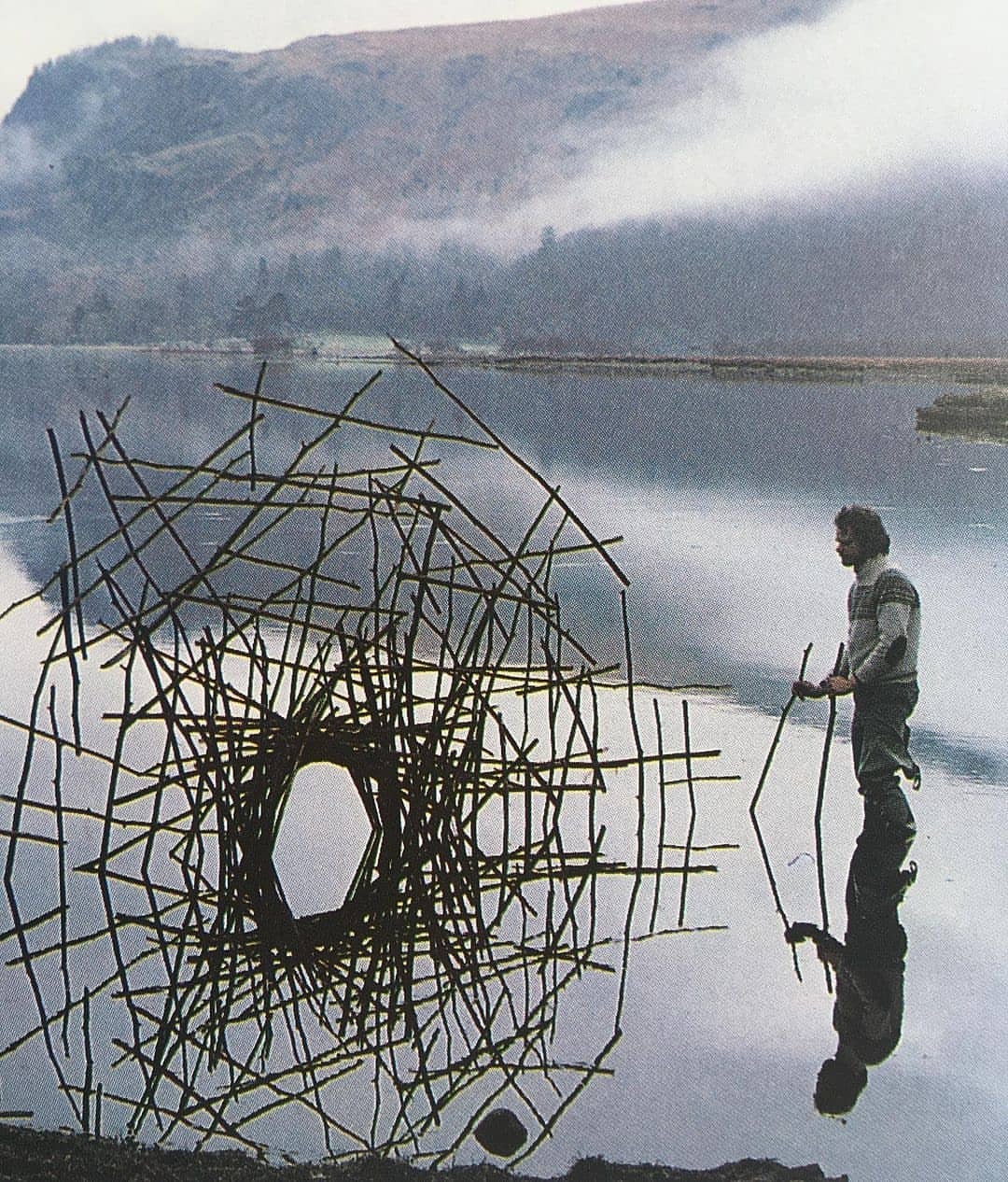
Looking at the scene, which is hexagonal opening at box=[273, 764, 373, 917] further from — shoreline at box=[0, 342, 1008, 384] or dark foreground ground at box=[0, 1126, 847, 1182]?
shoreline at box=[0, 342, 1008, 384]

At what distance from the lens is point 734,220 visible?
25.2m

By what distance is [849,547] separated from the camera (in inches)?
193

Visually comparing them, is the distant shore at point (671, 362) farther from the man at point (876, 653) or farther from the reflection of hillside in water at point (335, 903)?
the reflection of hillside in water at point (335, 903)

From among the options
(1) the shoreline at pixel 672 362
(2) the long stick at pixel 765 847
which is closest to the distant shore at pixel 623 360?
(1) the shoreline at pixel 672 362

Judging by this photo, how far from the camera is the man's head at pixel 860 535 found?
484 cm

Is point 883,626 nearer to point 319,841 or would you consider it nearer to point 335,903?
point 335,903

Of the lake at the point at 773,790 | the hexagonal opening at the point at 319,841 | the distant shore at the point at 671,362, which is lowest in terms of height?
the lake at the point at 773,790

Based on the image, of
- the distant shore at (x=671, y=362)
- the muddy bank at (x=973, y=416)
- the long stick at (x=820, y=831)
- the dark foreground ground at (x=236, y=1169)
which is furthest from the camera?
the distant shore at (x=671, y=362)

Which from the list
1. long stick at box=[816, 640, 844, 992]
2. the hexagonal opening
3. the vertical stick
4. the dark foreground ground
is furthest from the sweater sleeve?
the dark foreground ground

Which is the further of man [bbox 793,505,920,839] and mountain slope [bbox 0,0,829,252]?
mountain slope [bbox 0,0,829,252]

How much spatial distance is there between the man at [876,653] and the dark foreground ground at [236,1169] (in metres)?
1.89

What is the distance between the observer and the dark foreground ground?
2992 millimetres

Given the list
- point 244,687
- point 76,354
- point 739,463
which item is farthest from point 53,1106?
point 76,354

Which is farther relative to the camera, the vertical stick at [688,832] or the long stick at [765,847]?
the vertical stick at [688,832]
